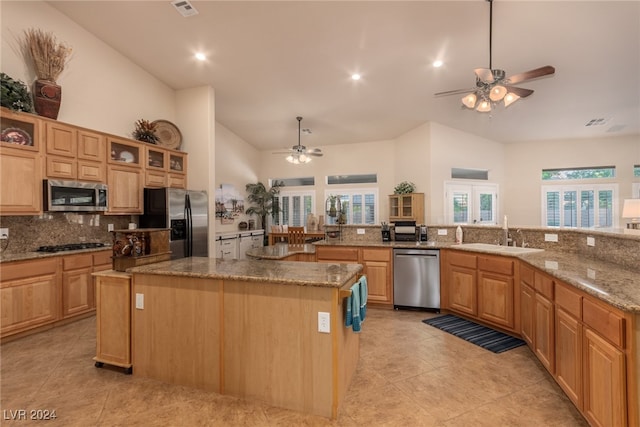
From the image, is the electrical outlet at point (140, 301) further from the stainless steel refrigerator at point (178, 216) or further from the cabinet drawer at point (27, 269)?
the stainless steel refrigerator at point (178, 216)

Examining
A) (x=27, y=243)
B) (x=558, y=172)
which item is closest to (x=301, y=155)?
(x=27, y=243)

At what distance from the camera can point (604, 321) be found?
5.34 ft

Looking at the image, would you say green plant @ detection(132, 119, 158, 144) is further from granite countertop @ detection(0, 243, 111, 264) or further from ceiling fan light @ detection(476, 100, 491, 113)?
ceiling fan light @ detection(476, 100, 491, 113)

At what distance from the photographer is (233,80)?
5176 millimetres

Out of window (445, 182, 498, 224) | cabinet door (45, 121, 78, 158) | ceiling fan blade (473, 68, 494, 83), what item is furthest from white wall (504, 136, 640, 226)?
cabinet door (45, 121, 78, 158)

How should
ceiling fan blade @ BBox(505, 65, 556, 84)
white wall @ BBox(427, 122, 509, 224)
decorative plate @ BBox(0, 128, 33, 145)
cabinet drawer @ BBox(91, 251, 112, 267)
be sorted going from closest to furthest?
ceiling fan blade @ BBox(505, 65, 556, 84)
decorative plate @ BBox(0, 128, 33, 145)
cabinet drawer @ BBox(91, 251, 112, 267)
white wall @ BBox(427, 122, 509, 224)

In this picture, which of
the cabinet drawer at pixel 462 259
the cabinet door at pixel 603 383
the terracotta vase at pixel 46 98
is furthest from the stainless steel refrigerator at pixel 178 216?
the cabinet door at pixel 603 383

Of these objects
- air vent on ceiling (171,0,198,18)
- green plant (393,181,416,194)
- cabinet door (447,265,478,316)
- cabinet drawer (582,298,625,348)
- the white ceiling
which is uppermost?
air vent on ceiling (171,0,198,18)

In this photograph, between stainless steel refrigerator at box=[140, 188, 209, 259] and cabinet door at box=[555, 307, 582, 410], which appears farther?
stainless steel refrigerator at box=[140, 188, 209, 259]

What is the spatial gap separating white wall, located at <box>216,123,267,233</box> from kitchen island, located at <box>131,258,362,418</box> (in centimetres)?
521

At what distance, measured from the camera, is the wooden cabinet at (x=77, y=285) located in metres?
3.57

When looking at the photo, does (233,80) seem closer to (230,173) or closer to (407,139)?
(230,173)

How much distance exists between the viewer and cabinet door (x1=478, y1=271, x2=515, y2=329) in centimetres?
321

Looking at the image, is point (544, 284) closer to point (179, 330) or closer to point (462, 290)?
point (462, 290)
